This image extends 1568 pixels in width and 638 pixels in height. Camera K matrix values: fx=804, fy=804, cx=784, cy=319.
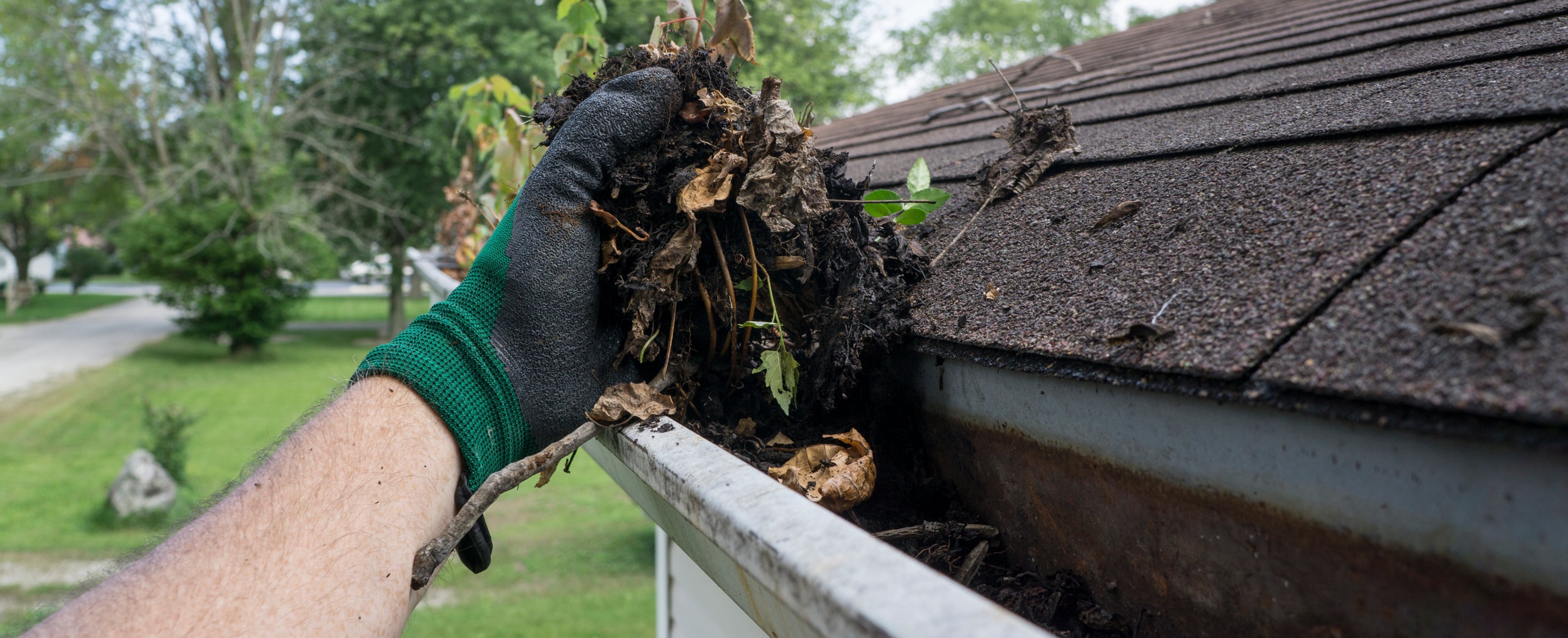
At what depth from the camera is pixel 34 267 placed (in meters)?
37.1

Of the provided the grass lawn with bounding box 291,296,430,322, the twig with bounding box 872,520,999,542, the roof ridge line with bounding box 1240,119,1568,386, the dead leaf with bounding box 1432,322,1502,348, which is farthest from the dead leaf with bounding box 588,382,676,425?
the grass lawn with bounding box 291,296,430,322

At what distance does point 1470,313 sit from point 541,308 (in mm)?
1205

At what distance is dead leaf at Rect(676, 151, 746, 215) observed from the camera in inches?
50.6

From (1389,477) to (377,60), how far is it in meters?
20.7

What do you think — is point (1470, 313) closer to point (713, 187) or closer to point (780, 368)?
point (780, 368)

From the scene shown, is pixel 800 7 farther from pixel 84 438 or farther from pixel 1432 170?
pixel 1432 170

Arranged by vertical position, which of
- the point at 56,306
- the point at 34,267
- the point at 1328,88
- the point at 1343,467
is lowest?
the point at 34,267

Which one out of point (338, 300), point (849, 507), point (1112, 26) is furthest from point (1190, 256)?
point (338, 300)

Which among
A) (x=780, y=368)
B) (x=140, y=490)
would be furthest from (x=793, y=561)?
(x=140, y=490)

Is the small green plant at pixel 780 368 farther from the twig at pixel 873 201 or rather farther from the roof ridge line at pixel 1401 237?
the roof ridge line at pixel 1401 237

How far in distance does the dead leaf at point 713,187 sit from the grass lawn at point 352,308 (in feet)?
78.5

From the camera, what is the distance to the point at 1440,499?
25.2 inches

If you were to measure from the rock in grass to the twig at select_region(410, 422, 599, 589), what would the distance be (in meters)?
9.56

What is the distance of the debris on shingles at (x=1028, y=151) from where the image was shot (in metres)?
1.64
